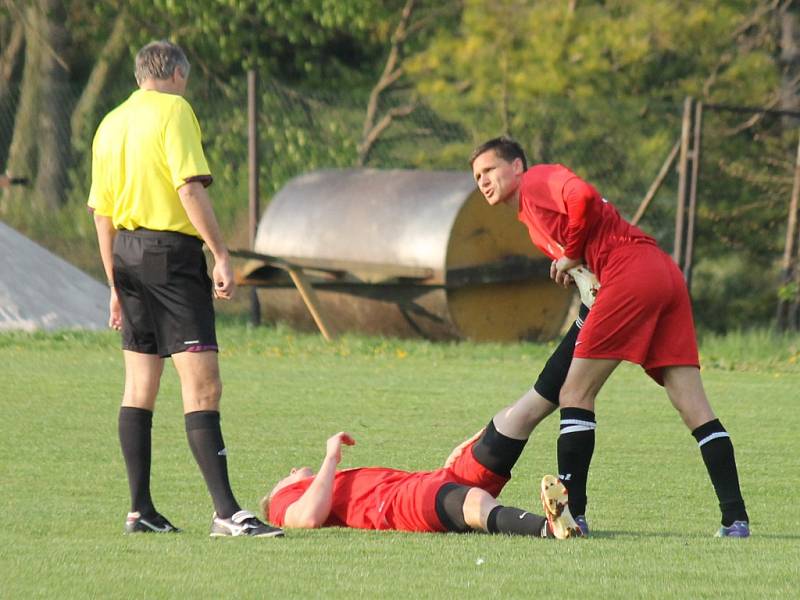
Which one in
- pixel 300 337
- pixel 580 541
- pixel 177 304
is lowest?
pixel 300 337

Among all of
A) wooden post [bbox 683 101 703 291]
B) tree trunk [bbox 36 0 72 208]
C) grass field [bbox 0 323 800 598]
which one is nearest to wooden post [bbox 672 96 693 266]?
wooden post [bbox 683 101 703 291]

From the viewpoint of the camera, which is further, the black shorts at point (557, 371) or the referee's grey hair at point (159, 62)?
the black shorts at point (557, 371)

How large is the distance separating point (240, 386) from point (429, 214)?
4.19 m

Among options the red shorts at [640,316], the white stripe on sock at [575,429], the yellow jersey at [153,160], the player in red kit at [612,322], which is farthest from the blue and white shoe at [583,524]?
the yellow jersey at [153,160]

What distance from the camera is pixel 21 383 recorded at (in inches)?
Answer: 472

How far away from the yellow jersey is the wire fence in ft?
41.4

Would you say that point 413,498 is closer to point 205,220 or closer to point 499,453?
point 499,453

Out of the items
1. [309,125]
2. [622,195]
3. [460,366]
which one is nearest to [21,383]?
[460,366]

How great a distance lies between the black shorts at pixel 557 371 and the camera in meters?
6.96

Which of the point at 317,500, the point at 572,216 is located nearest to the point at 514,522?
the point at 317,500

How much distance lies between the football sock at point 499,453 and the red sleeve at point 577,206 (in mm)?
841

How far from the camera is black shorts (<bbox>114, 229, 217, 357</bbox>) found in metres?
6.33

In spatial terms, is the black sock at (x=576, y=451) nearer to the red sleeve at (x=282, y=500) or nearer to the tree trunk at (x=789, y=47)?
the red sleeve at (x=282, y=500)

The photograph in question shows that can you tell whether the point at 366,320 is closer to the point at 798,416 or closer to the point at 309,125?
the point at 309,125
